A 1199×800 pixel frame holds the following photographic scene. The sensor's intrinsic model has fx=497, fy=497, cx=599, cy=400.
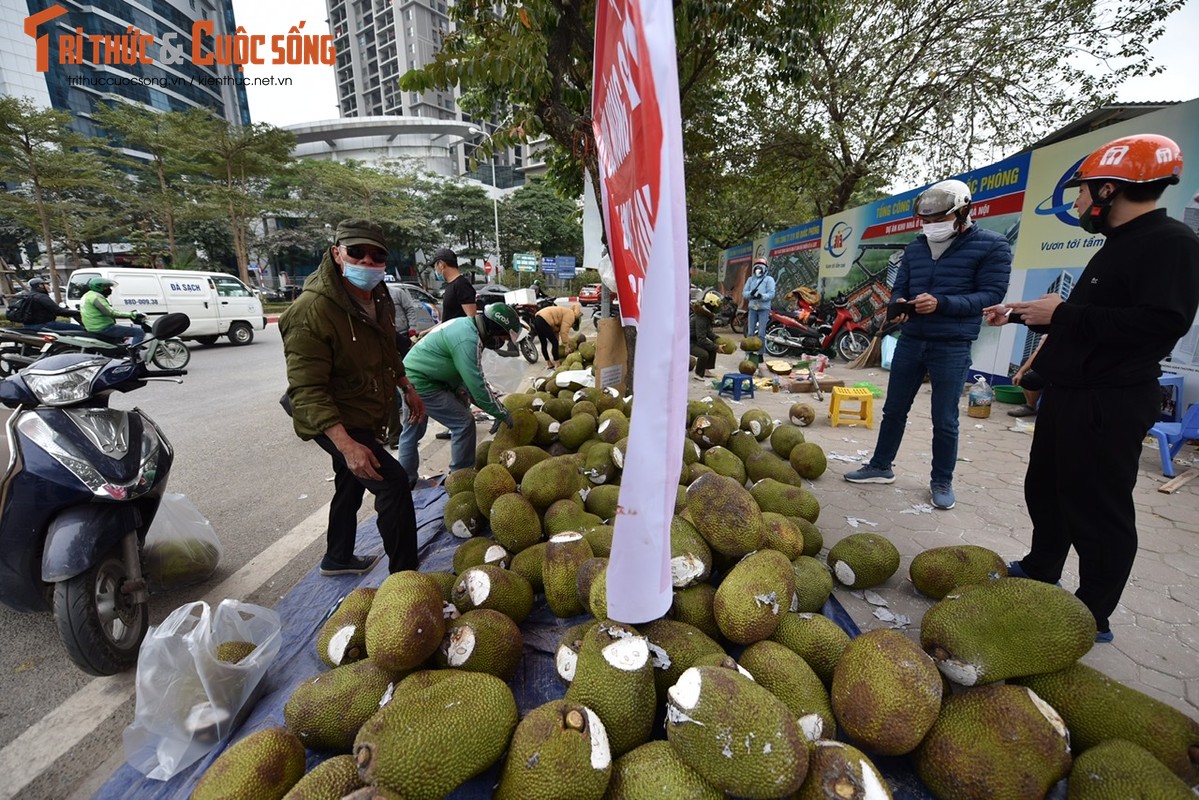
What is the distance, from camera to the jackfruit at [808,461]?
3381mm

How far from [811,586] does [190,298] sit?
44.6ft

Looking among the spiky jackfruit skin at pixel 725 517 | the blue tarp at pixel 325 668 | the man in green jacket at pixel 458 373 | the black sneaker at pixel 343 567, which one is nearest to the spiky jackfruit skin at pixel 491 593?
the blue tarp at pixel 325 668

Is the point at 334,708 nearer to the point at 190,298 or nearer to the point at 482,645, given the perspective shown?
the point at 482,645

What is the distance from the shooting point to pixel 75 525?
1939 mm

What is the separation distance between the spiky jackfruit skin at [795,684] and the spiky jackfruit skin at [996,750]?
0.78ft

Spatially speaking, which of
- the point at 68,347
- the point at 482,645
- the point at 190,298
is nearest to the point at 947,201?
the point at 482,645

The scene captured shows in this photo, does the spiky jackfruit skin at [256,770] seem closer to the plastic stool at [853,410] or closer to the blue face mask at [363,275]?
the blue face mask at [363,275]

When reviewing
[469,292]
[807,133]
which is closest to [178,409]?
[469,292]

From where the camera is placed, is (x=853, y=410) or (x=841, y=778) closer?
(x=841, y=778)

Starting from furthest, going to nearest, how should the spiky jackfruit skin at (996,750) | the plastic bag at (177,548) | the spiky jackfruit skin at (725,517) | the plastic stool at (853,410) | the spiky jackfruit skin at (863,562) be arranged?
the plastic stool at (853,410) → the plastic bag at (177,548) → the spiky jackfruit skin at (863,562) → the spiky jackfruit skin at (725,517) → the spiky jackfruit skin at (996,750)

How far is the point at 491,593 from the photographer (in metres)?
1.73

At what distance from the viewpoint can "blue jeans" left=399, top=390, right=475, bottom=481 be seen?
137 inches

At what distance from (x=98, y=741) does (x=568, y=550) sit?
5.79 feet

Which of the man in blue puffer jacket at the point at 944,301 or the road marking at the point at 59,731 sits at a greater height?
the man in blue puffer jacket at the point at 944,301
